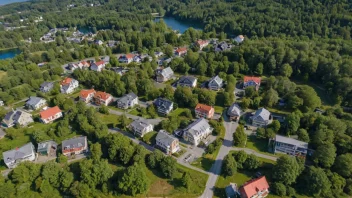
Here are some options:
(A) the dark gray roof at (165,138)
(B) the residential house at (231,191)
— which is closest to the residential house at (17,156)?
(A) the dark gray roof at (165,138)

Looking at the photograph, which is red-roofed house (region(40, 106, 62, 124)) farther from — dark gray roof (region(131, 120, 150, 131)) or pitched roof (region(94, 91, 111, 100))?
dark gray roof (region(131, 120, 150, 131))

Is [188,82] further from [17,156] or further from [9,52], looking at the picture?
[9,52]

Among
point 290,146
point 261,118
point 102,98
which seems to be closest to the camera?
point 290,146

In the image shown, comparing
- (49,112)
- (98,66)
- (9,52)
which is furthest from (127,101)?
(9,52)

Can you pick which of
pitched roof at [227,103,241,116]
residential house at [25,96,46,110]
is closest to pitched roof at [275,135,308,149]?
pitched roof at [227,103,241,116]

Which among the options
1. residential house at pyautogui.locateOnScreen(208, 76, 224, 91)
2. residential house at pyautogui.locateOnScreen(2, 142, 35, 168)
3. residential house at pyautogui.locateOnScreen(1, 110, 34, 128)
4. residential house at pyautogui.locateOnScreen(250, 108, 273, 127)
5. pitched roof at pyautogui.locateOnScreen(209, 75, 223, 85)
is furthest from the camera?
pitched roof at pyautogui.locateOnScreen(209, 75, 223, 85)

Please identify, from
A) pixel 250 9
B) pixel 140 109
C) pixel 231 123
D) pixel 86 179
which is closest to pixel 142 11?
pixel 250 9

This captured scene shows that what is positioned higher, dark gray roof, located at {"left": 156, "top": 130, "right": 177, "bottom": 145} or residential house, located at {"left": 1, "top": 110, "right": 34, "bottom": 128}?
residential house, located at {"left": 1, "top": 110, "right": 34, "bottom": 128}

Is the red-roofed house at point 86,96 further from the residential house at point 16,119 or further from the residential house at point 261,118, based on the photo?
the residential house at point 261,118
